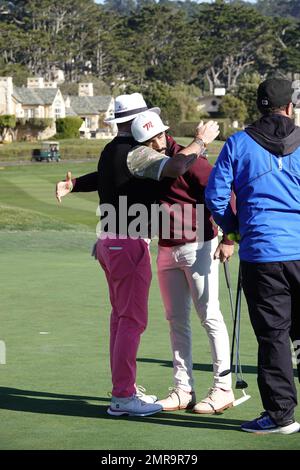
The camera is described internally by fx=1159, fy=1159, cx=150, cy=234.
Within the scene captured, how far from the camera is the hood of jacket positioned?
20.9 feet

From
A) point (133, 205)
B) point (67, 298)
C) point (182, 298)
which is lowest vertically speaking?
point (67, 298)

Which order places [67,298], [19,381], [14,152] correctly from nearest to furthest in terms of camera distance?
1. [19,381]
2. [67,298]
3. [14,152]

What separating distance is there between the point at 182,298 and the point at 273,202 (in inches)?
42.0

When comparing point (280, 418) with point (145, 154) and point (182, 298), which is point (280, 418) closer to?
point (182, 298)

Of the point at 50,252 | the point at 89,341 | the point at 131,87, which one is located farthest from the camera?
the point at 131,87

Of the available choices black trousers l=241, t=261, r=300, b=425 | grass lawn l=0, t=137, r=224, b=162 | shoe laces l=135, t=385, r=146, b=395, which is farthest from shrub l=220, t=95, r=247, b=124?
black trousers l=241, t=261, r=300, b=425

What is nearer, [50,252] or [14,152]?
[50,252]

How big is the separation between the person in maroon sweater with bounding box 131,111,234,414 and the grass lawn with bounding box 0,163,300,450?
0.56 feet

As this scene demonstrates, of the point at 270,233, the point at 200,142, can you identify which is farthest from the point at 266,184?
the point at 200,142

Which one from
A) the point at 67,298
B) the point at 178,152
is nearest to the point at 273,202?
the point at 178,152

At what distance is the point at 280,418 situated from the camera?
20.7ft

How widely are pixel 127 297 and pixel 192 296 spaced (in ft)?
1.37

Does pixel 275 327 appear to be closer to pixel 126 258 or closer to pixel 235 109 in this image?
pixel 126 258

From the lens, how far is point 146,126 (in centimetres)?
677
